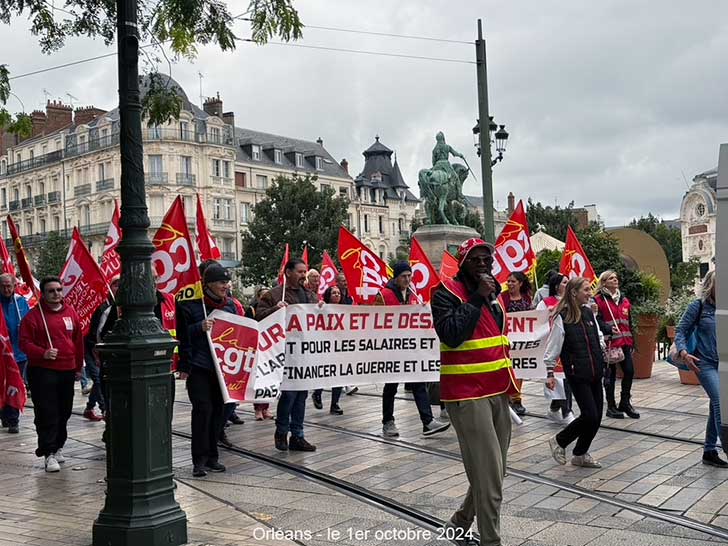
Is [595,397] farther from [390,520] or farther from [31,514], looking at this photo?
[31,514]

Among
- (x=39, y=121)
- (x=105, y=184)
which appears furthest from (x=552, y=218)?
(x=39, y=121)

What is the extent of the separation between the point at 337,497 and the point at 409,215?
9587cm

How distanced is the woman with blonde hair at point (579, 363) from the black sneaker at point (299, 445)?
2.53 m

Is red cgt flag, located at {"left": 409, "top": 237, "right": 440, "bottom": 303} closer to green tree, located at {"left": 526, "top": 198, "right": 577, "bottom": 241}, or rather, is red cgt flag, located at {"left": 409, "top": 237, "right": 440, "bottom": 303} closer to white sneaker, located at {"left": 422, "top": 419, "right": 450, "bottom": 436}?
white sneaker, located at {"left": 422, "top": 419, "right": 450, "bottom": 436}

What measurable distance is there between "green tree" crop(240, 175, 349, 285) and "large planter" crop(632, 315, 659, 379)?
41832 millimetres

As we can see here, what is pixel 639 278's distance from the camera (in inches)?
687

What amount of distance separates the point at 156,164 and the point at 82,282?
6525cm

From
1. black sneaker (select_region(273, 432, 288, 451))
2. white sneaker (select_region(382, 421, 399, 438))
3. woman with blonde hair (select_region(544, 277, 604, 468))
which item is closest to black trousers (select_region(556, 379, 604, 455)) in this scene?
woman with blonde hair (select_region(544, 277, 604, 468))

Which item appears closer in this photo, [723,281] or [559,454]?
[723,281]

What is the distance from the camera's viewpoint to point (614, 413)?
11.2 metres

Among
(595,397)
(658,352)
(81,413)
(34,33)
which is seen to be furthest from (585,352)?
(658,352)

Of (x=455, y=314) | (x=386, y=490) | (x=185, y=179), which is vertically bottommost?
(x=386, y=490)

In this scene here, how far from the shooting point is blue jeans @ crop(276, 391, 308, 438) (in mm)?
9492

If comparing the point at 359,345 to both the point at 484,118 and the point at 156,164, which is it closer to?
the point at 484,118
